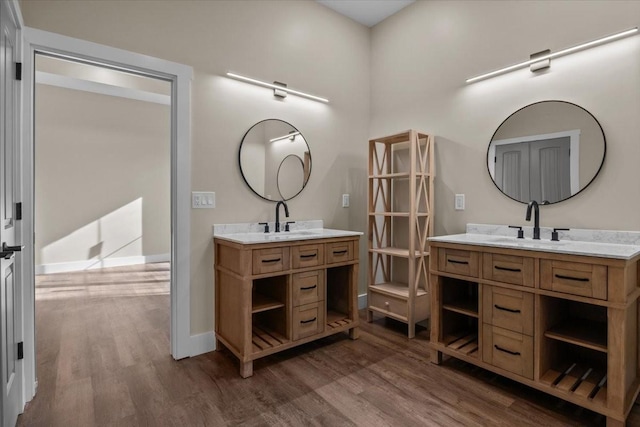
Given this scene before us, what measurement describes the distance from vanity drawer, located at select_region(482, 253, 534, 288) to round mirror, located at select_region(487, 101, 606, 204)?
70 cm

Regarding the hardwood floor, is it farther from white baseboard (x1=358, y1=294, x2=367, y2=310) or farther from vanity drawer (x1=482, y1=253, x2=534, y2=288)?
vanity drawer (x1=482, y1=253, x2=534, y2=288)

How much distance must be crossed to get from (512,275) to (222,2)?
284 centimetres

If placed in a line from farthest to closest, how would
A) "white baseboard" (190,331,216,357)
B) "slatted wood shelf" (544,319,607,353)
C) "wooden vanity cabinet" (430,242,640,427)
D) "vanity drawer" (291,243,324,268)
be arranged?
1. "white baseboard" (190,331,216,357)
2. "vanity drawer" (291,243,324,268)
3. "slatted wood shelf" (544,319,607,353)
4. "wooden vanity cabinet" (430,242,640,427)

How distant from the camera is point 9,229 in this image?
165 centimetres

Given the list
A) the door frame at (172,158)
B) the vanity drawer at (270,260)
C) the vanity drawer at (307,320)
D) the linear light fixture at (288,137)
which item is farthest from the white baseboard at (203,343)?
the linear light fixture at (288,137)

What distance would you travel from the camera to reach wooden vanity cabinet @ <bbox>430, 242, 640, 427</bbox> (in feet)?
5.27

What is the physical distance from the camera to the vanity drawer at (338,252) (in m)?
2.59

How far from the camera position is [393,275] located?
11.1ft

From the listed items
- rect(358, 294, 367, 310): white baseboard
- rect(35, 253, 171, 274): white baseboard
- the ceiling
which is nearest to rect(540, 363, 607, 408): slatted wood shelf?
rect(358, 294, 367, 310): white baseboard

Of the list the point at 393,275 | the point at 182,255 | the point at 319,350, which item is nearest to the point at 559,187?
the point at 393,275

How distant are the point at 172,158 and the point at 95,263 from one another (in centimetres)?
445

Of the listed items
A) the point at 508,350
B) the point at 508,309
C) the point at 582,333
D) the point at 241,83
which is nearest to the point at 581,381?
the point at 582,333

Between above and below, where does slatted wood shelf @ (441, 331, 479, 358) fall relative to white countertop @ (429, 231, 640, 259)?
below

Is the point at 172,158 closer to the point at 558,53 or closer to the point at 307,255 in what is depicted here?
the point at 307,255
